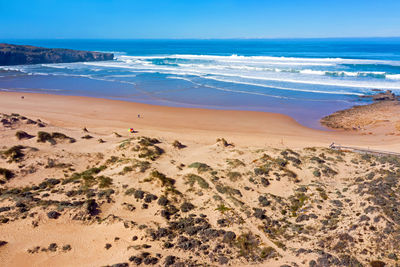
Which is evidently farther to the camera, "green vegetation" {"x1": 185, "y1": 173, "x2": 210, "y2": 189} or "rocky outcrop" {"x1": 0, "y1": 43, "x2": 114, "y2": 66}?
"rocky outcrop" {"x1": 0, "y1": 43, "x2": 114, "y2": 66}

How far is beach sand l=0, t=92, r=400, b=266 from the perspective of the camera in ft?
30.5

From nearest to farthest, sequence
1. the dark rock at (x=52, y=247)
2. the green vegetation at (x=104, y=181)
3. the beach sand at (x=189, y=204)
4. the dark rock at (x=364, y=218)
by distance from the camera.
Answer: the beach sand at (x=189, y=204), the dark rock at (x=52, y=247), the dark rock at (x=364, y=218), the green vegetation at (x=104, y=181)

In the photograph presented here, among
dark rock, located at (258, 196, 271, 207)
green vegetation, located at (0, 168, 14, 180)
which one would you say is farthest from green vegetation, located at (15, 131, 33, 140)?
dark rock, located at (258, 196, 271, 207)

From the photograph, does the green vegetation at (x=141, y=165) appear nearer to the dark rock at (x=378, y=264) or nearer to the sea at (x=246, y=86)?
the dark rock at (x=378, y=264)

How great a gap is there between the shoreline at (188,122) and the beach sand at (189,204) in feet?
7.99

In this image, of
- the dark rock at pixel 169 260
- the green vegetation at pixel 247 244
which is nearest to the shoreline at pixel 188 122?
the green vegetation at pixel 247 244

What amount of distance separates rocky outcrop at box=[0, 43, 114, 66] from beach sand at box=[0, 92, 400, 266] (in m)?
74.0

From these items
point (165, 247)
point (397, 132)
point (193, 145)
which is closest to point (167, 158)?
point (193, 145)

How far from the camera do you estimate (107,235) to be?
Result: 33.0 ft

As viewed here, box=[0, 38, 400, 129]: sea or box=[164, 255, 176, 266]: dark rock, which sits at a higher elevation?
box=[0, 38, 400, 129]: sea

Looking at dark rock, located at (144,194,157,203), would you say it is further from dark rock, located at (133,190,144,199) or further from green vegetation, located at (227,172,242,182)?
green vegetation, located at (227,172,242,182)

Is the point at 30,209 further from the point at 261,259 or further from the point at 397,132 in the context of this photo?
the point at 397,132

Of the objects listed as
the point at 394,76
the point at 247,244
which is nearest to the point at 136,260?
the point at 247,244

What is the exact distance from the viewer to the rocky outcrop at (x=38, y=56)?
78562 millimetres
